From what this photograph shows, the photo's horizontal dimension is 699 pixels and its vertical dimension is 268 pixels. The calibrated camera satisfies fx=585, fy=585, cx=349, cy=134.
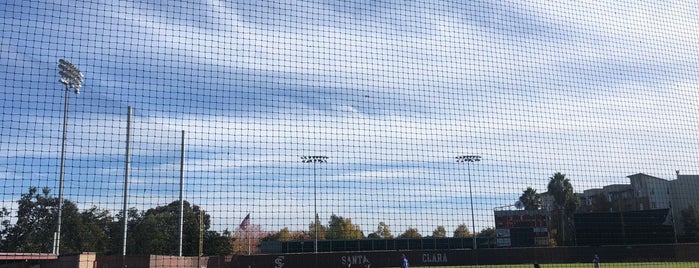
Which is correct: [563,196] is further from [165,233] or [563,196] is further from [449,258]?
[165,233]

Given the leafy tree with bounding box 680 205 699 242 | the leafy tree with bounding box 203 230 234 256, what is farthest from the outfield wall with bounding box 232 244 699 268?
the leafy tree with bounding box 203 230 234 256

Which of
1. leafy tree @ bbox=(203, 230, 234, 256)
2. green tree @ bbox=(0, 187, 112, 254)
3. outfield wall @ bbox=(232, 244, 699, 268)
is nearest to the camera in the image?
green tree @ bbox=(0, 187, 112, 254)

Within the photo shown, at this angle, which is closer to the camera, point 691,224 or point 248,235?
point 691,224

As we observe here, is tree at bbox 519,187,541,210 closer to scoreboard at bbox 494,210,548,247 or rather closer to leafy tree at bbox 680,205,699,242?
scoreboard at bbox 494,210,548,247

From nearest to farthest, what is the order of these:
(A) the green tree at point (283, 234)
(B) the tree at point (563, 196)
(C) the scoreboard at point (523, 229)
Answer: (A) the green tree at point (283, 234) → (C) the scoreboard at point (523, 229) → (B) the tree at point (563, 196)

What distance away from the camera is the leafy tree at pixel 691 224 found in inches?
911

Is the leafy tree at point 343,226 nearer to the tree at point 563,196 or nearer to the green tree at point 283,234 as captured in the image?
the green tree at point 283,234

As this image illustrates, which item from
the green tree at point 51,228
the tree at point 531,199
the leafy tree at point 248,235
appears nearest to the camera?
the green tree at point 51,228

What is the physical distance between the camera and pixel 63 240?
1278 inches

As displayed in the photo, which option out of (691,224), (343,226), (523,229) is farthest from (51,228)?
(523,229)

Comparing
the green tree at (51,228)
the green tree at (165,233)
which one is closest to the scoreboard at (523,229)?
the green tree at (165,233)

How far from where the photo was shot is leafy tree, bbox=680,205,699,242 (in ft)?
76.0

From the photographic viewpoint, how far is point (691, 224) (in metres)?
23.9

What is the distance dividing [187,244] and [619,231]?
26474 millimetres
